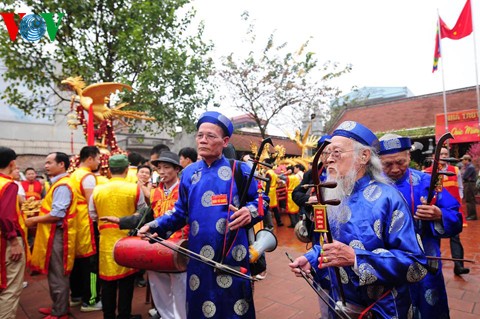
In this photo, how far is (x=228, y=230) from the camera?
7.25 ft

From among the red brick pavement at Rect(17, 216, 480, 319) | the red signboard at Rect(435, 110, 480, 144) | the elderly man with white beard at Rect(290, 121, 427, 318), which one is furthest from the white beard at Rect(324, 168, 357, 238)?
the red signboard at Rect(435, 110, 480, 144)

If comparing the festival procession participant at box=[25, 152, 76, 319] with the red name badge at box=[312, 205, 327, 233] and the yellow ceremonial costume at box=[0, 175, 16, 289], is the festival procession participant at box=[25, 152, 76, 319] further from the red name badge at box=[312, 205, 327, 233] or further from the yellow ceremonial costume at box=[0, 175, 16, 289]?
the red name badge at box=[312, 205, 327, 233]

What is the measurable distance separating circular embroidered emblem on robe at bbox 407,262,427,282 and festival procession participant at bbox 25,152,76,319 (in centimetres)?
Result: 352

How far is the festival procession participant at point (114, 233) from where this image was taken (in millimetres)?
3314

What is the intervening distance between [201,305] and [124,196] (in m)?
1.75

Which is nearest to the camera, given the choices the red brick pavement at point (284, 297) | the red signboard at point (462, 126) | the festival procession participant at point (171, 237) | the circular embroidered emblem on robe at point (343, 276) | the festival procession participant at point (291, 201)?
the circular embroidered emblem on robe at point (343, 276)

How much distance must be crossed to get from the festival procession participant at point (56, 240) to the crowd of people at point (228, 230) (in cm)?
1

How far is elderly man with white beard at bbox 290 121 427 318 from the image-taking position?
1373 millimetres

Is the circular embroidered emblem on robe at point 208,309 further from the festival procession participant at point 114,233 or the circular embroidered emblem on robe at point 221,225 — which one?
the festival procession participant at point 114,233

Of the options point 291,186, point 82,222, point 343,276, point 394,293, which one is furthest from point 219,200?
point 291,186

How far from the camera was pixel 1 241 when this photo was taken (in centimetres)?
305

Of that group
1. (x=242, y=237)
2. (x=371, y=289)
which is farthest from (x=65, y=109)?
(x=371, y=289)

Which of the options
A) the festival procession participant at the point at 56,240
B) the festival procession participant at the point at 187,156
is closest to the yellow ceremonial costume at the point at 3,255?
the festival procession participant at the point at 56,240

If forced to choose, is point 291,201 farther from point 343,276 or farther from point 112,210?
point 343,276
